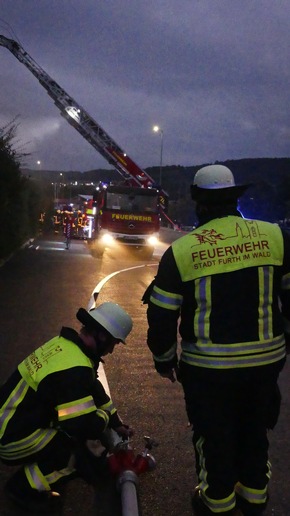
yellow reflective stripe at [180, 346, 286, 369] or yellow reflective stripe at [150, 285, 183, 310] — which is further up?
yellow reflective stripe at [150, 285, 183, 310]

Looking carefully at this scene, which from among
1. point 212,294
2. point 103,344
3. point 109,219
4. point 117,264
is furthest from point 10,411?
point 109,219

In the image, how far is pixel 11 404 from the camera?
136 inches

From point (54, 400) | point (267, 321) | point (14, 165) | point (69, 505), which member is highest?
point (14, 165)

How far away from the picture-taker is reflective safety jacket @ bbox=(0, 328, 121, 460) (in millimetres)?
3295

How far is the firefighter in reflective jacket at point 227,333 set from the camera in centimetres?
294

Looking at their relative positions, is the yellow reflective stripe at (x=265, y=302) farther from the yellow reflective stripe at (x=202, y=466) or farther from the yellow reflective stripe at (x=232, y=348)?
the yellow reflective stripe at (x=202, y=466)

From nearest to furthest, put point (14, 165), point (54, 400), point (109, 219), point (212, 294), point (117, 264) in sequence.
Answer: point (212, 294) → point (54, 400) → point (117, 264) → point (14, 165) → point (109, 219)

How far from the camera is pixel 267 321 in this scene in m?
3.00

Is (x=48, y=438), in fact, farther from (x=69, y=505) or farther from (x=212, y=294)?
(x=212, y=294)

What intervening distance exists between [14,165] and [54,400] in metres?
18.8

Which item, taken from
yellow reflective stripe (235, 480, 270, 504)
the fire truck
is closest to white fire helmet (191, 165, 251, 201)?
yellow reflective stripe (235, 480, 270, 504)

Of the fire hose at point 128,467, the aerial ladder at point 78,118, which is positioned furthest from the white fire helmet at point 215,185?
the aerial ladder at point 78,118

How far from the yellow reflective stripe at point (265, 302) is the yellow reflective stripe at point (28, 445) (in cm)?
140

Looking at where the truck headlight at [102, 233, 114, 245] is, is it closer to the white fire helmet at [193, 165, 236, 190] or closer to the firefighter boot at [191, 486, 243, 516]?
the firefighter boot at [191, 486, 243, 516]
